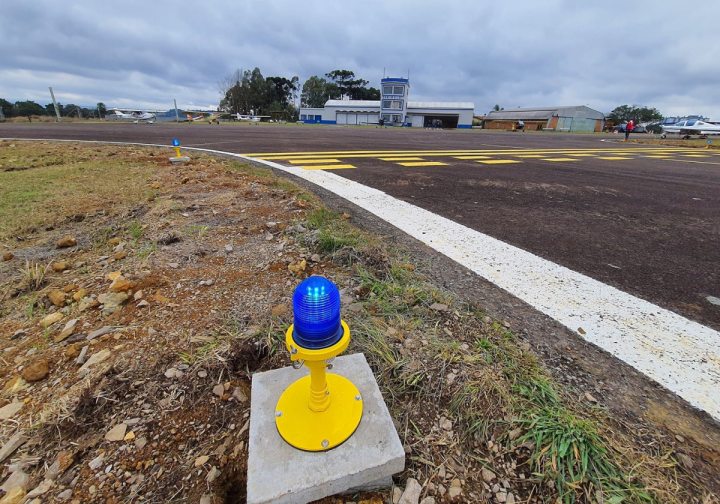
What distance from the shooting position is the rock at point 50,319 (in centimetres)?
200

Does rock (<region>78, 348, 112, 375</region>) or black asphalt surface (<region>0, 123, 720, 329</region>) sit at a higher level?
black asphalt surface (<region>0, 123, 720, 329</region>)

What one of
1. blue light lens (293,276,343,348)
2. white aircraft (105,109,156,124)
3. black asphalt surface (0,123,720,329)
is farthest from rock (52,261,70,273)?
white aircraft (105,109,156,124)

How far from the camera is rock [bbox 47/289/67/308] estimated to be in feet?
7.16

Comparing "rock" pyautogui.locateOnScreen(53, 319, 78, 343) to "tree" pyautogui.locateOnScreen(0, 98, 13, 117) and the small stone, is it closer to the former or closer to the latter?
the small stone

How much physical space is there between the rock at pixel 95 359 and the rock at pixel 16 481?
459mm

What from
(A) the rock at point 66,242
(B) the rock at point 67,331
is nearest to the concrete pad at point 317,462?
(B) the rock at point 67,331

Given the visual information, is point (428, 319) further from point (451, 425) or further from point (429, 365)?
point (451, 425)

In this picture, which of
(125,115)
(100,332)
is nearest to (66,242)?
(100,332)

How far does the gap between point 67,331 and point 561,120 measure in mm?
71819

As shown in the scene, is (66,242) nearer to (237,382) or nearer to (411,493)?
(237,382)

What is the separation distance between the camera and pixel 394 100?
6412cm

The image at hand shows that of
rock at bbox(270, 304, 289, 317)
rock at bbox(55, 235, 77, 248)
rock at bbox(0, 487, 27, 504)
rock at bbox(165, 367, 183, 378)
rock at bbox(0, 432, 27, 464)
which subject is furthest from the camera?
rock at bbox(55, 235, 77, 248)

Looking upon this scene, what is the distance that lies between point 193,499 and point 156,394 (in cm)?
54

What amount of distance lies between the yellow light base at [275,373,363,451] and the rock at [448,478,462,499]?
0.38 metres
